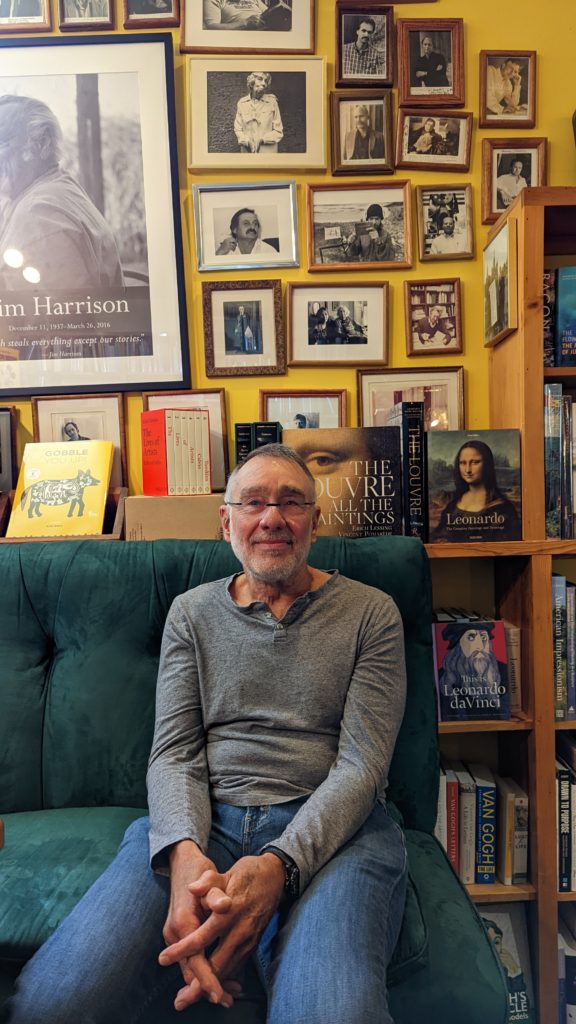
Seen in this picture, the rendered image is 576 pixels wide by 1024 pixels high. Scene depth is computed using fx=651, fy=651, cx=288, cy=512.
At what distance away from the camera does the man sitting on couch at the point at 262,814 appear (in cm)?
91

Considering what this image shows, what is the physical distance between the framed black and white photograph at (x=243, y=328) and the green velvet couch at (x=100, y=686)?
674mm

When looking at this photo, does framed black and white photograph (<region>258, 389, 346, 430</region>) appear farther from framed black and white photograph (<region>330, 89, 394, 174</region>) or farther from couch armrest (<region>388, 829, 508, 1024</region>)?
couch armrest (<region>388, 829, 508, 1024</region>)

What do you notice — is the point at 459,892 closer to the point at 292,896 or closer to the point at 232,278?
the point at 292,896

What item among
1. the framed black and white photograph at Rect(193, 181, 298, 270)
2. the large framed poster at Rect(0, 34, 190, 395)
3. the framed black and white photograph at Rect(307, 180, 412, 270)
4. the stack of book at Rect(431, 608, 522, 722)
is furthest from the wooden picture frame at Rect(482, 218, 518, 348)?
the large framed poster at Rect(0, 34, 190, 395)

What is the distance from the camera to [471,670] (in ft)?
5.54

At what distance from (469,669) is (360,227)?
131cm

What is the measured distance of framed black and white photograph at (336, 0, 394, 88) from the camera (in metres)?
1.91

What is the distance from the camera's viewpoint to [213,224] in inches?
76.8

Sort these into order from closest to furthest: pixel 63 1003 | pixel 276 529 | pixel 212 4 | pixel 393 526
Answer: pixel 63 1003 → pixel 276 529 → pixel 393 526 → pixel 212 4

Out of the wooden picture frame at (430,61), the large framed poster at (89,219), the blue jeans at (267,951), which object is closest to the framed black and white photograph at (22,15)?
the large framed poster at (89,219)

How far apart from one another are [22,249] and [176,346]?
21.2 inches

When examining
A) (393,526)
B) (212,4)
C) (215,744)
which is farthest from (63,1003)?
(212,4)

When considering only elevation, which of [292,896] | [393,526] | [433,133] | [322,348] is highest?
[433,133]

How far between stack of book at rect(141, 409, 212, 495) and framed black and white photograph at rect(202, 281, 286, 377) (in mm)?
252
